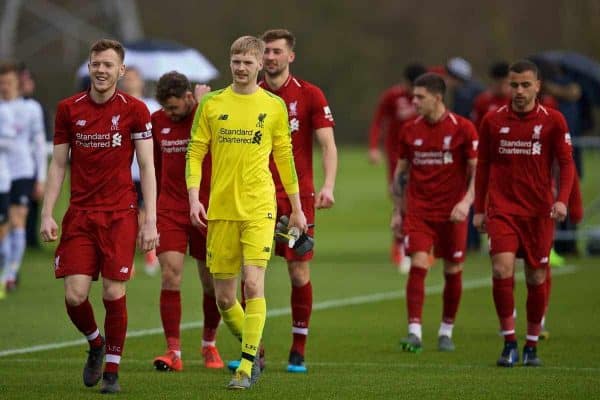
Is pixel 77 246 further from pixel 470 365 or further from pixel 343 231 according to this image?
pixel 343 231

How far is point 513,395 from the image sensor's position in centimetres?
958

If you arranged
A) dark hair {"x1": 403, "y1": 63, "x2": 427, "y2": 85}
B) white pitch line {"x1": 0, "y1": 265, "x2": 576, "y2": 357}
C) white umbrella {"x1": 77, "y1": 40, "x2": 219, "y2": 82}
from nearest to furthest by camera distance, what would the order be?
1. white pitch line {"x1": 0, "y1": 265, "x2": 576, "y2": 357}
2. dark hair {"x1": 403, "y1": 63, "x2": 427, "y2": 85}
3. white umbrella {"x1": 77, "y1": 40, "x2": 219, "y2": 82}

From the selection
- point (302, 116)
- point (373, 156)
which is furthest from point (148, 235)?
point (373, 156)

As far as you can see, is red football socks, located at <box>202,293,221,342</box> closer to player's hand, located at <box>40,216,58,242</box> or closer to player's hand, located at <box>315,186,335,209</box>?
player's hand, located at <box>315,186,335,209</box>

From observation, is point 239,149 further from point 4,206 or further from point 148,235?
point 4,206

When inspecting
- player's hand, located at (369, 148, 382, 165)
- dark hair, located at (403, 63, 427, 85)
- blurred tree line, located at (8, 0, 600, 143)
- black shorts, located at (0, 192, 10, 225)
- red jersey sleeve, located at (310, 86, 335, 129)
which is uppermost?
blurred tree line, located at (8, 0, 600, 143)

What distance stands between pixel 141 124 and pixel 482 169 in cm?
297

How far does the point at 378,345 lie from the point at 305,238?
256 centimetres

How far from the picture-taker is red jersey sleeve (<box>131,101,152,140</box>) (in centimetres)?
972

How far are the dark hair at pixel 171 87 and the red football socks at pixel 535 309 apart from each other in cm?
304

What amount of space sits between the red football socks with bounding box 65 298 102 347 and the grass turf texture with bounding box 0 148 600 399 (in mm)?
346

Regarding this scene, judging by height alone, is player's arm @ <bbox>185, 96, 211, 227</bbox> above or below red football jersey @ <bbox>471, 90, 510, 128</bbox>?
below

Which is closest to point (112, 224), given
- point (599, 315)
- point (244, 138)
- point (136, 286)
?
point (244, 138)

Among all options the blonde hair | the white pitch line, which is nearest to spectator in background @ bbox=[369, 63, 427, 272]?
the white pitch line
